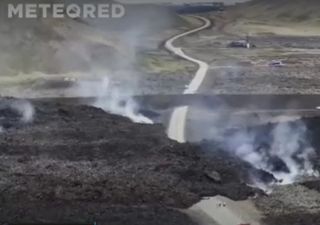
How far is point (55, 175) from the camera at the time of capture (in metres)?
18.1

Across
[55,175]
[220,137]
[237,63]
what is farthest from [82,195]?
[237,63]

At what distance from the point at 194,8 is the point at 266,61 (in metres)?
45.4

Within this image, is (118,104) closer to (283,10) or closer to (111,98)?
(111,98)

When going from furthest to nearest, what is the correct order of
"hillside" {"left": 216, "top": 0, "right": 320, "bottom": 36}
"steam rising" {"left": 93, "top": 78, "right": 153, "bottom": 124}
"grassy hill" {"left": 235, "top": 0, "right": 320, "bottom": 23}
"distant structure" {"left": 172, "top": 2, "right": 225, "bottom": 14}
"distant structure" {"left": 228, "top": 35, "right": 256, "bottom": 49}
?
1. "distant structure" {"left": 172, "top": 2, "right": 225, "bottom": 14}
2. "grassy hill" {"left": 235, "top": 0, "right": 320, "bottom": 23}
3. "hillside" {"left": 216, "top": 0, "right": 320, "bottom": 36}
4. "distant structure" {"left": 228, "top": 35, "right": 256, "bottom": 49}
5. "steam rising" {"left": 93, "top": 78, "right": 153, "bottom": 124}

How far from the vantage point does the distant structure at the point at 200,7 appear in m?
88.8

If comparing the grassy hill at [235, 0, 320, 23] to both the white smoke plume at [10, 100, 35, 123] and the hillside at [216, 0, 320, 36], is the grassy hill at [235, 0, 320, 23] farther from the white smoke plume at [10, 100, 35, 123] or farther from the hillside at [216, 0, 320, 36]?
the white smoke plume at [10, 100, 35, 123]

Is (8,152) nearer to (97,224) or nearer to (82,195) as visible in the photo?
(82,195)

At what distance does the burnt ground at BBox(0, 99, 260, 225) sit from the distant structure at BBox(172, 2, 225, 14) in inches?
2584

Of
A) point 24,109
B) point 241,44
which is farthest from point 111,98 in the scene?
point 241,44

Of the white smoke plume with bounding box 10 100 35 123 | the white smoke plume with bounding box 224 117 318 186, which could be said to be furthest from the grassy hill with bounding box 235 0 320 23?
the white smoke plume with bounding box 10 100 35 123

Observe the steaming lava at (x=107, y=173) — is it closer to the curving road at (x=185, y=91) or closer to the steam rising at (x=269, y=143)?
the steam rising at (x=269, y=143)

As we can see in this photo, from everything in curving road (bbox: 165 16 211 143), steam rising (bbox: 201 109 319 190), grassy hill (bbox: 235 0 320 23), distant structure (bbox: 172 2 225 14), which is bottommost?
distant structure (bbox: 172 2 225 14)

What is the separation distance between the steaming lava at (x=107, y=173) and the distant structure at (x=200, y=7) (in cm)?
6562

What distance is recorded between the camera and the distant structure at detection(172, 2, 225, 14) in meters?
88.8
